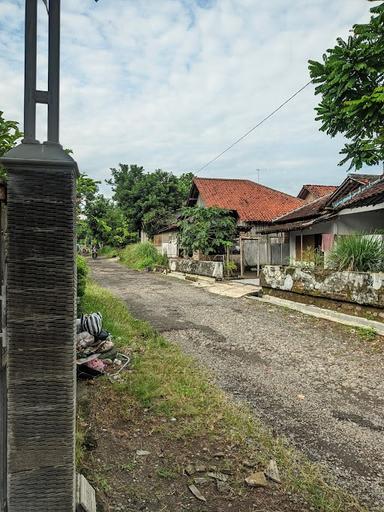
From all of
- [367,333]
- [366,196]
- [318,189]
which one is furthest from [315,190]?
[367,333]

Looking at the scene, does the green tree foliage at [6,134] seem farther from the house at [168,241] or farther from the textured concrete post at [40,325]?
the house at [168,241]

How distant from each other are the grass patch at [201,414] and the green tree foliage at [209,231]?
42.2 ft

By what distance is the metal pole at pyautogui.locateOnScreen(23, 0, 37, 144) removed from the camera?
1.68 meters

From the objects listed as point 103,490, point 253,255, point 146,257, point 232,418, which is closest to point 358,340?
point 232,418

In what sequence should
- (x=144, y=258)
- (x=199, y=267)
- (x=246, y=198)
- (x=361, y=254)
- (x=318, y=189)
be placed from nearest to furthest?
(x=361, y=254)
(x=199, y=267)
(x=318, y=189)
(x=246, y=198)
(x=144, y=258)

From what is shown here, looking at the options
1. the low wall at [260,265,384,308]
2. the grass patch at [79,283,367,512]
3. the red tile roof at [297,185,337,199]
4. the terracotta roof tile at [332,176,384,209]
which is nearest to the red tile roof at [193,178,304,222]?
the red tile roof at [297,185,337,199]

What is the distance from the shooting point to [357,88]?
647 cm

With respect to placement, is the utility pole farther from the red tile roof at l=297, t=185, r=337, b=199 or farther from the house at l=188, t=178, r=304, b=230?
the red tile roof at l=297, t=185, r=337, b=199

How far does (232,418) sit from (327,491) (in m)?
1.11

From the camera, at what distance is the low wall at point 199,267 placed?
16109 mm

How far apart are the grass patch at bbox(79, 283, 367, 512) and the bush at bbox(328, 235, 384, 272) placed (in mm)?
4788

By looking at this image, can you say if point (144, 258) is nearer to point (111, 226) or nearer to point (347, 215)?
point (111, 226)

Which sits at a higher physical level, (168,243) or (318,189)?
(318,189)

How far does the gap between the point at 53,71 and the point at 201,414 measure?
10.2 ft
